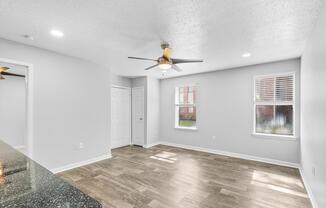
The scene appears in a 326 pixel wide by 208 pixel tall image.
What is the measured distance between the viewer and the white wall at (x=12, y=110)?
190 inches

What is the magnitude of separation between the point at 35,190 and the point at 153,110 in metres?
5.08

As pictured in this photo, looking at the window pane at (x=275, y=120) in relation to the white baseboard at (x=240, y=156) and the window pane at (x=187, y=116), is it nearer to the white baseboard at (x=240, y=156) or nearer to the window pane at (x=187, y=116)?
the white baseboard at (x=240, y=156)

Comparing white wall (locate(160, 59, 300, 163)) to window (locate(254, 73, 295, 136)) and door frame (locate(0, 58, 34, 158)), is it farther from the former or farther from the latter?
door frame (locate(0, 58, 34, 158))

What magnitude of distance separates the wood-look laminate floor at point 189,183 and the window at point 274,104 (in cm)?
93

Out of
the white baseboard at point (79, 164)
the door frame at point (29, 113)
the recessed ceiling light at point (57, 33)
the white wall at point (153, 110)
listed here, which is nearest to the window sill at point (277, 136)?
the white wall at point (153, 110)

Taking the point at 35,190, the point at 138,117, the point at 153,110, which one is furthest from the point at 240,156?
the point at 35,190

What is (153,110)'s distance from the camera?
5.84 metres

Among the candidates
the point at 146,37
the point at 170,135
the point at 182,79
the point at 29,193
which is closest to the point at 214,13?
the point at 146,37

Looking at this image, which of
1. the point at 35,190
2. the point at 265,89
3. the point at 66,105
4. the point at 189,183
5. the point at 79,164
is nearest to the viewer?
the point at 35,190

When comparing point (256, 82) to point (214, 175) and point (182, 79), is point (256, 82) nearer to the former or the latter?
point (182, 79)

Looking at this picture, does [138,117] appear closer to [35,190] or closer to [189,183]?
[189,183]

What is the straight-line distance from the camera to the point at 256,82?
4.25 meters

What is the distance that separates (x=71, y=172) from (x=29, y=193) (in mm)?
3058

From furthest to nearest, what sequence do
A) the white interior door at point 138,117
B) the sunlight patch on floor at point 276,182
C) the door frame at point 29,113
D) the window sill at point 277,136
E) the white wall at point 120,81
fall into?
1. the white interior door at point 138,117
2. the white wall at point 120,81
3. the window sill at point 277,136
4. the door frame at point 29,113
5. the sunlight patch on floor at point 276,182
